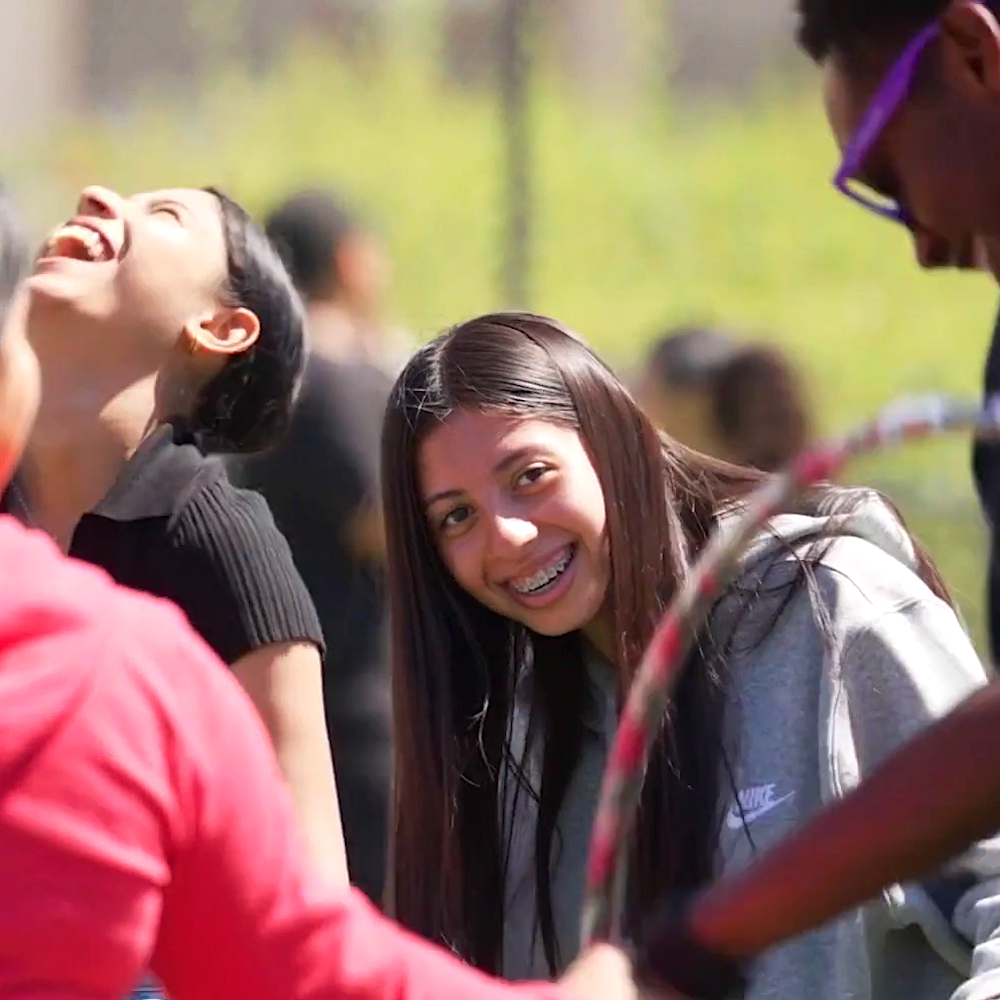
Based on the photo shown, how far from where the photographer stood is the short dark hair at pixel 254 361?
11.0 ft

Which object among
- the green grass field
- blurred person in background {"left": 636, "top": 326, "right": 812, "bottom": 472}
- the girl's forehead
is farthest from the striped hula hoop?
the green grass field

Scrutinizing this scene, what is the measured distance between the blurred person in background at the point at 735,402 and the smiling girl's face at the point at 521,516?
3289 mm

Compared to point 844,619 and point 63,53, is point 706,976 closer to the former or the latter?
point 844,619

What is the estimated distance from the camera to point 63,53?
10.4 m

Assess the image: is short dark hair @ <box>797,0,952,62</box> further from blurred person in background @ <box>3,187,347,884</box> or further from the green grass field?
the green grass field

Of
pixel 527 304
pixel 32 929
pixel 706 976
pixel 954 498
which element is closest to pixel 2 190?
pixel 32 929

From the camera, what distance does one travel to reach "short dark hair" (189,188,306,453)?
3355 mm

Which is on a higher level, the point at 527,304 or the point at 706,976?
the point at 706,976

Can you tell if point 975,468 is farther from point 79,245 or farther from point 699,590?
point 79,245

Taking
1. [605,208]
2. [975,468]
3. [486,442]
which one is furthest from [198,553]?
[605,208]

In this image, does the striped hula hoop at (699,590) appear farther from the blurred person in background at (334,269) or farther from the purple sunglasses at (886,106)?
the blurred person in background at (334,269)

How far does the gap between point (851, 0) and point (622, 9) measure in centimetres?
861

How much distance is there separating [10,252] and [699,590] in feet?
2.22

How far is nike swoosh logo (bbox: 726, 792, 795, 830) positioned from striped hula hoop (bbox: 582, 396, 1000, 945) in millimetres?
632
